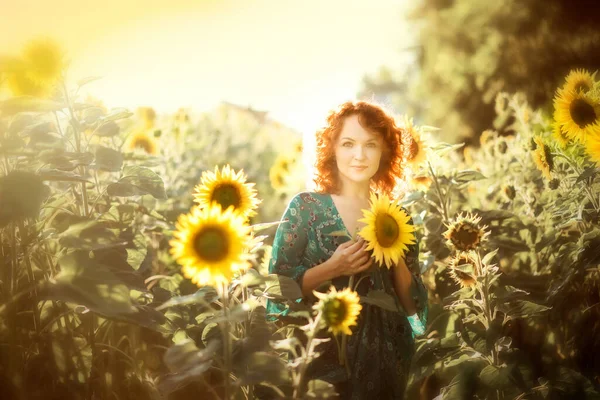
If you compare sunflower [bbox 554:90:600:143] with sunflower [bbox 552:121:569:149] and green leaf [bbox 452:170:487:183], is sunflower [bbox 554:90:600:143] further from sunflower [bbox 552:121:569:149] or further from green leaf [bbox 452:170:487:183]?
green leaf [bbox 452:170:487:183]

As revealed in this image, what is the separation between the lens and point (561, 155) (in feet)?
7.34

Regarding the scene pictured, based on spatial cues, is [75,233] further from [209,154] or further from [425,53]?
[425,53]

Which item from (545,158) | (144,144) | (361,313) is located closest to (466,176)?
(545,158)

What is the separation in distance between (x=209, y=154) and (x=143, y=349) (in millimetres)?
4108

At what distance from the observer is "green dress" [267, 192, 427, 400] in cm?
179

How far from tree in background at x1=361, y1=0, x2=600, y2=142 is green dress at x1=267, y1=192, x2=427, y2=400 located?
249 inches

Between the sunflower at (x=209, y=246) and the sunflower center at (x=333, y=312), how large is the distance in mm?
198

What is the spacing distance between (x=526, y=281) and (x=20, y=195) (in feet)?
5.85

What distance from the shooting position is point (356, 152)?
191cm

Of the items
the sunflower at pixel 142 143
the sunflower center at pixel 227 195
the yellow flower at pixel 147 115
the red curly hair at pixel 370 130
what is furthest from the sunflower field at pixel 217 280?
the yellow flower at pixel 147 115

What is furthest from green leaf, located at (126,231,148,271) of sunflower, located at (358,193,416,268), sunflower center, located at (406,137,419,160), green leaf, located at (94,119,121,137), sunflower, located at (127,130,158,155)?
sunflower, located at (127,130,158,155)

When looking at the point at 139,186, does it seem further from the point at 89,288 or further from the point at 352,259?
the point at 352,259

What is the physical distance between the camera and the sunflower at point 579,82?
229cm

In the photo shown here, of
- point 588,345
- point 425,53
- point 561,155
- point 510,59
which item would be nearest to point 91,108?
point 561,155
